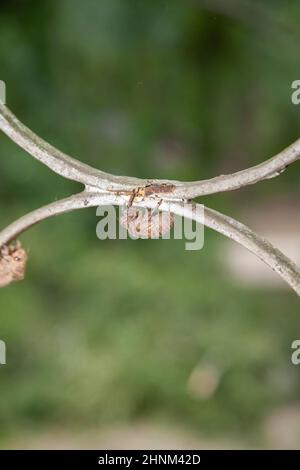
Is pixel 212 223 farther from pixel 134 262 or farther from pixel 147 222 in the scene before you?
pixel 134 262

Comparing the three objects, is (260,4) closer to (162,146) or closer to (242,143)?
(162,146)

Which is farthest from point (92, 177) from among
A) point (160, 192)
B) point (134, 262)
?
point (134, 262)

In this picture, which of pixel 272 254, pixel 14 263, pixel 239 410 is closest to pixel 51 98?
pixel 239 410

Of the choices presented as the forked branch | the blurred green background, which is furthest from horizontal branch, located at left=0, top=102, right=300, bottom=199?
the blurred green background

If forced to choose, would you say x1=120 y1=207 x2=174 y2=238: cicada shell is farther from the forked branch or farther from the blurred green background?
the blurred green background

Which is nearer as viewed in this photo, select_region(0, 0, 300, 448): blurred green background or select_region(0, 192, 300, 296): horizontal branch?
select_region(0, 192, 300, 296): horizontal branch
